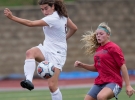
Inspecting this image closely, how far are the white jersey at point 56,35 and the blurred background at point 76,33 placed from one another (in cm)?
1124

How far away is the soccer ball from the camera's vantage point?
866 cm

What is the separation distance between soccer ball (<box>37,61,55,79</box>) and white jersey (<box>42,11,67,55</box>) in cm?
58

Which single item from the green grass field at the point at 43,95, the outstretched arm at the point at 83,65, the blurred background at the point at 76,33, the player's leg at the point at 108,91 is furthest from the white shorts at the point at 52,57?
the blurred background at the point at 76,33

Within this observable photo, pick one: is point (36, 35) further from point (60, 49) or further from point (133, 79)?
point (60, 49)

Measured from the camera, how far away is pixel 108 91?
8.20m

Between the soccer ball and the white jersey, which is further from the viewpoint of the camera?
the white jersey

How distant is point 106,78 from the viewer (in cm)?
848

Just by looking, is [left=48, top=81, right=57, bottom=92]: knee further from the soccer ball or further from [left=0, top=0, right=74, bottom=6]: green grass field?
[left=0, top=0, right=74, bottom=6]: green grass field

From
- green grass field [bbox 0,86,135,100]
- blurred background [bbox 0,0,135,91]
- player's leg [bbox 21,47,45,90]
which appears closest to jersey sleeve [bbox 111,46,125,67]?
player's leg [bbox 21,47,45,90]

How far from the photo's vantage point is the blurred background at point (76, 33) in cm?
2073

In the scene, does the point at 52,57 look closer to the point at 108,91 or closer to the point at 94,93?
the point at 94,93

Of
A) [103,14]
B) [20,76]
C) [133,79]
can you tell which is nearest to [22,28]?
[20,76]

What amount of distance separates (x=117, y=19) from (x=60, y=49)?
1174 cm

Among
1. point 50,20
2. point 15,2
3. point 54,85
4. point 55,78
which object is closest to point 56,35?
point 50,20
